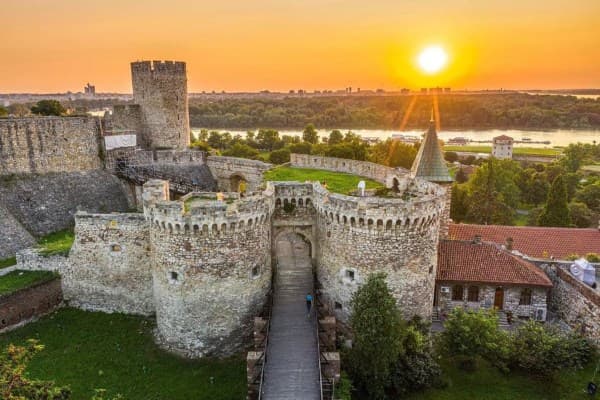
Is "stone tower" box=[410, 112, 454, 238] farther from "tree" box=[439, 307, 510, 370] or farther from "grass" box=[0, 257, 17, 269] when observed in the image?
"grass" box=[0, 257, 17, 269]

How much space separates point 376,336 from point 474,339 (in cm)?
460

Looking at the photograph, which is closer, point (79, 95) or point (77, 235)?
point (77, 235)

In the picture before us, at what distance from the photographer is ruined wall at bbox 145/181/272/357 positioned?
60.6 ft

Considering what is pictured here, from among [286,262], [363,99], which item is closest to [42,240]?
[286,262]

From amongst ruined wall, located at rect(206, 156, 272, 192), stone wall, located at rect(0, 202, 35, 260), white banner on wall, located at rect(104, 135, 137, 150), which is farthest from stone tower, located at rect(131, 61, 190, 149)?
stone wall, located at rect(0, 202, 35, 260)

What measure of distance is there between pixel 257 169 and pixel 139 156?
9255 millimetres

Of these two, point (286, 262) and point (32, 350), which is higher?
point (32, 350)

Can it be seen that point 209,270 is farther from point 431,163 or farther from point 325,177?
point 431,163

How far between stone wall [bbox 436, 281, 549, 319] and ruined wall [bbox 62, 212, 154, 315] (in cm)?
1483

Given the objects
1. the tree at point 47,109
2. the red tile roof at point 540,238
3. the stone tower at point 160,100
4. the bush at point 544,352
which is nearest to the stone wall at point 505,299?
the bush at point 544,352

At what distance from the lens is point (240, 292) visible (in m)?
19.6

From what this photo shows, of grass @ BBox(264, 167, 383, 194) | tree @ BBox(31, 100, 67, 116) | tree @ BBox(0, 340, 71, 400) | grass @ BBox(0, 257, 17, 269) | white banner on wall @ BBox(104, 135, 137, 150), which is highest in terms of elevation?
tree @ BBox(31, 100, 67, 116)

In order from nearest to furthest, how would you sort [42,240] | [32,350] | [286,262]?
[32,350] → [286,262] → [42,240]

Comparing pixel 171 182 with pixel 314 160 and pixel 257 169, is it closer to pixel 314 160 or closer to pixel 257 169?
pixel 257 169
